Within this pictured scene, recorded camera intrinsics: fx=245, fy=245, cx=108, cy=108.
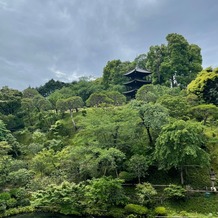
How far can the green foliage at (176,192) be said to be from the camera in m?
16.8

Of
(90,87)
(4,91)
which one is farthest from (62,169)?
(90,87)

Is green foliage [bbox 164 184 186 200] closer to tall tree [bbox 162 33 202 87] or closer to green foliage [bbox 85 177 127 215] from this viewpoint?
green foliage [bbox 85 177 127 215]

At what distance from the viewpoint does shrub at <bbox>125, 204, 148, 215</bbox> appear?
52.4 feet

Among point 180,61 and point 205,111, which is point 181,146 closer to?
point 205,111

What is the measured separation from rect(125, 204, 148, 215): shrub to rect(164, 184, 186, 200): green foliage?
206 cm

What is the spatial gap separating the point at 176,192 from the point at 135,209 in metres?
3.09


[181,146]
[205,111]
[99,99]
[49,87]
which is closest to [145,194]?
[181,146]

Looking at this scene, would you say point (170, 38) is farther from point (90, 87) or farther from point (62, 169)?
point (62, 169)

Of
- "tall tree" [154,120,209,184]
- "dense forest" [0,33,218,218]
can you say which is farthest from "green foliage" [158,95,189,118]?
"tall tree" [154,120,209,184]

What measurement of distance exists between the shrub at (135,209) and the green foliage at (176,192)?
2.06m

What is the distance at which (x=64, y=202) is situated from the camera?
688 inches

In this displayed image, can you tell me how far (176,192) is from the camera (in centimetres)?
1684

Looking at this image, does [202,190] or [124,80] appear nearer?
[202,190]

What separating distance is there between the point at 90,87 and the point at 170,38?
57.9 feet
